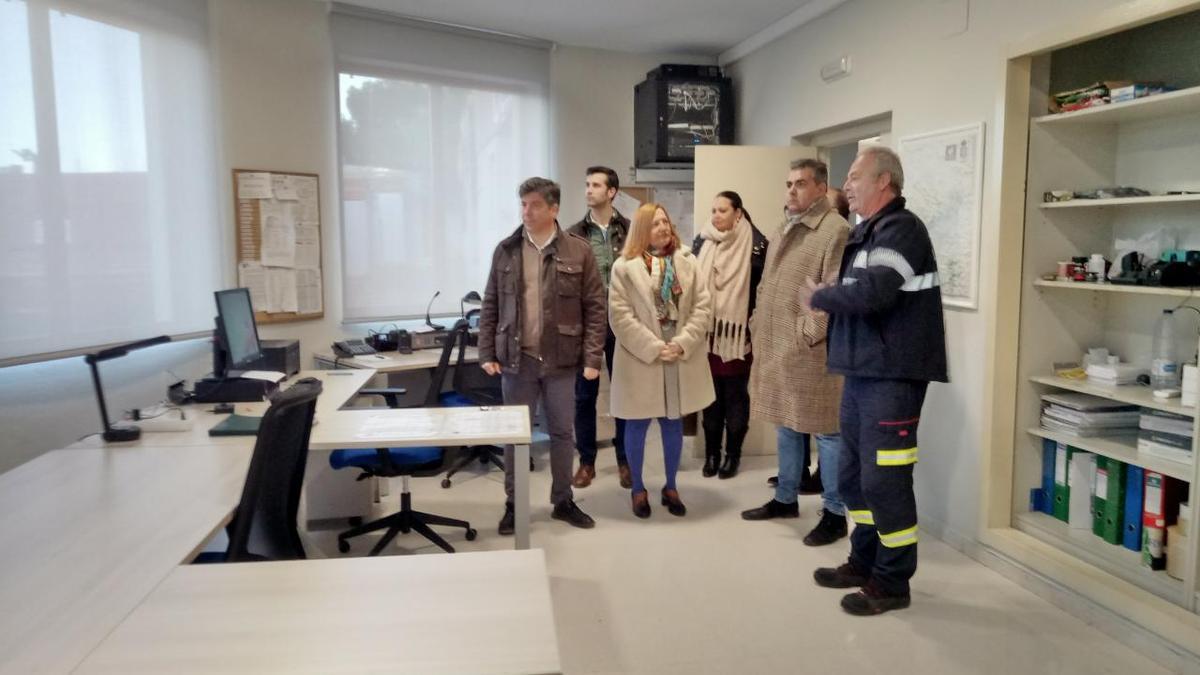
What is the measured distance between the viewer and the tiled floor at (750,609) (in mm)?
2457

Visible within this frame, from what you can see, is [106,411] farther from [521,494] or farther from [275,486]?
[521,494]

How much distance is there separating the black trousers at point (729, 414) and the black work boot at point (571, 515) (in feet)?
3.45

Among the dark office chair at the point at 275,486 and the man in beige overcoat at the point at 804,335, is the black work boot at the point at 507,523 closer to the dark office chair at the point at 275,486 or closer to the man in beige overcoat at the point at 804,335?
the man in beige overcoat at the point at 804,335

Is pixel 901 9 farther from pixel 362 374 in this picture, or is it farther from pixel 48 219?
pixel 48 219

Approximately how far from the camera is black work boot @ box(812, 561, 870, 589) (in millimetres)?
→ 2975

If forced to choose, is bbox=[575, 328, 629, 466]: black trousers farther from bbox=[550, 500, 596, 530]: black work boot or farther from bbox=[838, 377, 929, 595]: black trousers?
bbox=[838, 377, 929, 595]: black trousers

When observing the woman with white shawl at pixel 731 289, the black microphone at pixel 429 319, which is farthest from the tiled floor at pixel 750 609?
the black microphone at pixel 429 319

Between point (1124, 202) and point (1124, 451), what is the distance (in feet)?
2.94

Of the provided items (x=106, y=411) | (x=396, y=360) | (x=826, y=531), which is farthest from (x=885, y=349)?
(x=396, y=360)

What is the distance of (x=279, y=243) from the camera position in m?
4.45

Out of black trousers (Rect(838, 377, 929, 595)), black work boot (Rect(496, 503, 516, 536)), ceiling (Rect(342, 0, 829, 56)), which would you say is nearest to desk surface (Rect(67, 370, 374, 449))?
black work boot (Rect(496, 503, 516, 536))

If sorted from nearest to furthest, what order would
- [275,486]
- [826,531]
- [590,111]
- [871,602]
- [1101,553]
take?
[275,486], [871,602], [1101,553], [826,531], [590,111]

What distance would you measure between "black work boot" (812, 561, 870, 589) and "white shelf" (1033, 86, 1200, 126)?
189 centimetres

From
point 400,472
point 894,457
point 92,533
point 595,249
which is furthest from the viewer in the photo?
point 595,249
